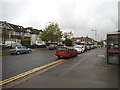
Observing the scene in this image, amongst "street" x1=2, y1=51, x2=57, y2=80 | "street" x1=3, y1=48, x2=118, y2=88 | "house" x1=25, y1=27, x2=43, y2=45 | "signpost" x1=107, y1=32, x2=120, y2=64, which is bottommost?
"street" x1=3, y1=48, x2=118, y2=88

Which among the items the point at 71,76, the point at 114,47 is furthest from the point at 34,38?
the point at 71,76

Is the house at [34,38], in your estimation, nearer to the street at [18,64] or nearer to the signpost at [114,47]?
the street at [18,64]

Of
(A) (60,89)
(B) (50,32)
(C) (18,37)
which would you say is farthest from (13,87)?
(C) (18,37)

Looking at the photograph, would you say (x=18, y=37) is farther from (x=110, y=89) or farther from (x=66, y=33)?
(x=110, y=89)

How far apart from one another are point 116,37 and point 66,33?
60.8m

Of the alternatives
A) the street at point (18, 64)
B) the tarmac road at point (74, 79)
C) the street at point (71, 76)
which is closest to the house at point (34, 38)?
the street at point (18, 64)

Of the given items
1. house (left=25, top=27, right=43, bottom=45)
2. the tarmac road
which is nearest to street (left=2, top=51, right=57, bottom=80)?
the tarmac road

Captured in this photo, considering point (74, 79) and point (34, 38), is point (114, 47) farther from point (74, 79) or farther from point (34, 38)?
Result: point (34, 38)

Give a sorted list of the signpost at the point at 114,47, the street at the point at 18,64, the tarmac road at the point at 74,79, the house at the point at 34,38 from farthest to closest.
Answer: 1. the house at the point at 34,38
2. the signpost at the point at 114,47
3. the street at the point at 18,64
4. the tarmac road at the point at 74,79

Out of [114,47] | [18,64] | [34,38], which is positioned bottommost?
[18,64]

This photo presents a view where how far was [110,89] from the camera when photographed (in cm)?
470

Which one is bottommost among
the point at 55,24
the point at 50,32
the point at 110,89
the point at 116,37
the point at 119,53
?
the point at 110,89

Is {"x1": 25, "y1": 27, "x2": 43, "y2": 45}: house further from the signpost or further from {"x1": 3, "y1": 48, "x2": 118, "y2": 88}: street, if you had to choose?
the signpost

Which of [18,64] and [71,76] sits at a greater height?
[18,64]
